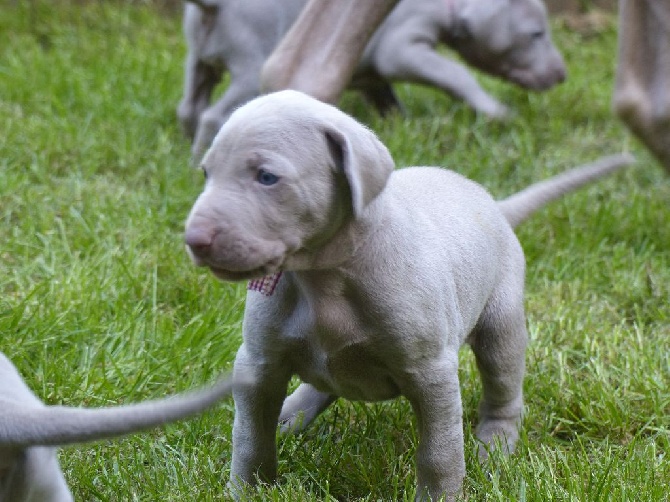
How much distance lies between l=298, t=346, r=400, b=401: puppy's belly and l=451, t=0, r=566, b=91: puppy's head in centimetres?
389

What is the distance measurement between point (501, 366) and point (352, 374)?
582 mm

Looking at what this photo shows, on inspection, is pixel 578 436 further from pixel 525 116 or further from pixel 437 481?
pixel 525 116

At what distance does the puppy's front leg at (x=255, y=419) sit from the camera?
2.54 metres

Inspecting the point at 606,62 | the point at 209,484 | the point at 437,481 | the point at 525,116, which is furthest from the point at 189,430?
the point at 606,62

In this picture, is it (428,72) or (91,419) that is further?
(428,72)

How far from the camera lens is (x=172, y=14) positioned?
7.83 m

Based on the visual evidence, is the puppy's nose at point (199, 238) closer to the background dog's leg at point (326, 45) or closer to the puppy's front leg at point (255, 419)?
the puppy's front leg at point (255, 419)

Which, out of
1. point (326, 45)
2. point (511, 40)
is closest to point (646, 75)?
point (326, 45)

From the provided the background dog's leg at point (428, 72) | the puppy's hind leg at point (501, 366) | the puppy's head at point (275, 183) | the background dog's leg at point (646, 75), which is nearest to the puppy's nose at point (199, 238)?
the puppy's head at point (275, 183)

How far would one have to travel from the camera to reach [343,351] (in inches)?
95.5

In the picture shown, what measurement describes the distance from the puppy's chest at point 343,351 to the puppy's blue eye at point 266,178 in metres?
0.36

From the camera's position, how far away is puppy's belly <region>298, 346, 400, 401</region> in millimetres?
2445

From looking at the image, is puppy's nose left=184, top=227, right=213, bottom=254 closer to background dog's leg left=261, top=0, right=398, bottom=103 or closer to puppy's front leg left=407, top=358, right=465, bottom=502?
puppy's front leg left=407, top=358, right=465, bottom=502

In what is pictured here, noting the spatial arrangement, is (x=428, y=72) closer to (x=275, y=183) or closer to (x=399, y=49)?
(x=399, y=49)
